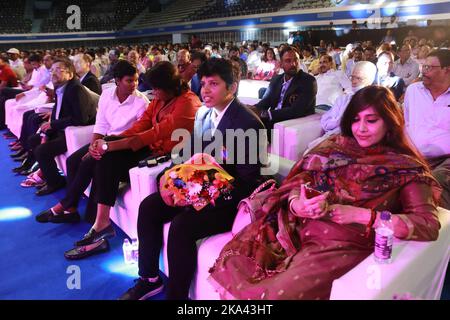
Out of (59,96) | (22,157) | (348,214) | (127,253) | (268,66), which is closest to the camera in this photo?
(348,214)

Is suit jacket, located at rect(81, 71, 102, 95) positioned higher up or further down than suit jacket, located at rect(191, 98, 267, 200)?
higher up

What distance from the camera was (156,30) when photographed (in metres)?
22.0

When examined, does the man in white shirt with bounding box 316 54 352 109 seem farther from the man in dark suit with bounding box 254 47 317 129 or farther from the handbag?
the handbag

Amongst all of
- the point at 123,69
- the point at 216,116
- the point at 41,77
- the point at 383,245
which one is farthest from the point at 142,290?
the point at 41,77

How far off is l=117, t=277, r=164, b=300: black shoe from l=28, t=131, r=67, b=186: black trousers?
1.85 metres

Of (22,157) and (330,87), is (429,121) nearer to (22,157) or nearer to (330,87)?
(330,87)

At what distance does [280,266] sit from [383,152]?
0.60 m

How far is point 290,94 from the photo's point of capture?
3.24 metres

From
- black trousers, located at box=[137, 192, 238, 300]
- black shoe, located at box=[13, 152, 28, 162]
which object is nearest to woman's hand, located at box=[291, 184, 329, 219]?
black trousers, located at box=[137, 192, 238, 300]

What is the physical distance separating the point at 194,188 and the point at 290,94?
176 centimetres

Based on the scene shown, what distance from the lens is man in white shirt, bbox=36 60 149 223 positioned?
272 centimetres

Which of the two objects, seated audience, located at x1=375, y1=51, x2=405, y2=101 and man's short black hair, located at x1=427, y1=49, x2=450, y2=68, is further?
seated audience, located at x1=375, y1=51, x2=405, y2=101

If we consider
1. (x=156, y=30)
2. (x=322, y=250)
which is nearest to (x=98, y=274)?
(x=322, y=250)
